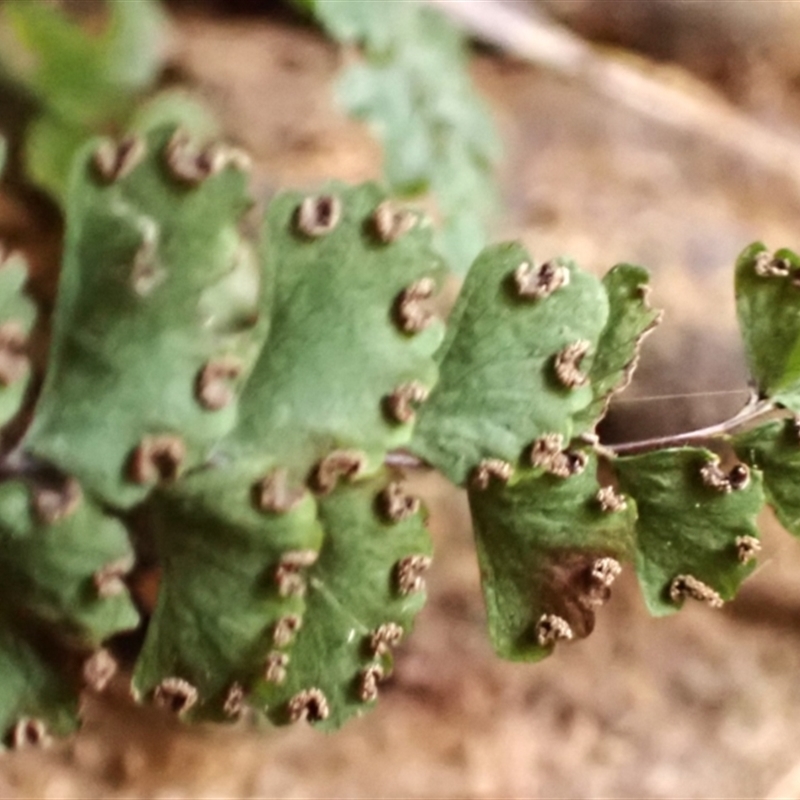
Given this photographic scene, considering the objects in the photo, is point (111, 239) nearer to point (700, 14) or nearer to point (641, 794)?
point (641, 794)

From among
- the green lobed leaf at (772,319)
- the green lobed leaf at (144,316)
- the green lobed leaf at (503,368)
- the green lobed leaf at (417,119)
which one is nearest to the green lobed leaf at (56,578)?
the green lobed leaf at (144,316)

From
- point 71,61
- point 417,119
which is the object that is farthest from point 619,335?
point 71,61

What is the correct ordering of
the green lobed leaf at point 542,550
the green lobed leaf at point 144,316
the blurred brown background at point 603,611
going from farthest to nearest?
the blurred brown background at point 603,611 < the green lobed leaf at point 542,550 < the green lobed leaf at point 144,316

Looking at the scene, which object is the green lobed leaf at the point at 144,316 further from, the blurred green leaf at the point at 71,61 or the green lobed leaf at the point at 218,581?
the blurred green leaf at the point at 71,61

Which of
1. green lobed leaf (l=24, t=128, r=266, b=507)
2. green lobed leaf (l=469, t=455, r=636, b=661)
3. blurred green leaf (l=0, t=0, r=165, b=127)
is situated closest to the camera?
green lobed leaf (l=24, t=128, r=266, b=507)

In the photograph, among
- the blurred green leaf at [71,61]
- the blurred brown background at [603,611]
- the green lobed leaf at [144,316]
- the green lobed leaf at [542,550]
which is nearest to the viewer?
the green lobed leaf at [144,316]

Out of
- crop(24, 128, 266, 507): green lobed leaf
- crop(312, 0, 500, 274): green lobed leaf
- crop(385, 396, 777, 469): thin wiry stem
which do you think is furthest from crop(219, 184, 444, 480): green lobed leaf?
crop(312, 0, 500, 274): green lobed leaf

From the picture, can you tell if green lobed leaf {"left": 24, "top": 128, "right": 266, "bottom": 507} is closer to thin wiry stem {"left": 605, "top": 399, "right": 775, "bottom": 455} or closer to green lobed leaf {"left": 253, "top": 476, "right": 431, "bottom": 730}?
green lobed leaf {"left": 253, "top": 476, "right": 431, "bottom": 730}

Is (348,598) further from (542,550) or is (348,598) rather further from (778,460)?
(778,460)
